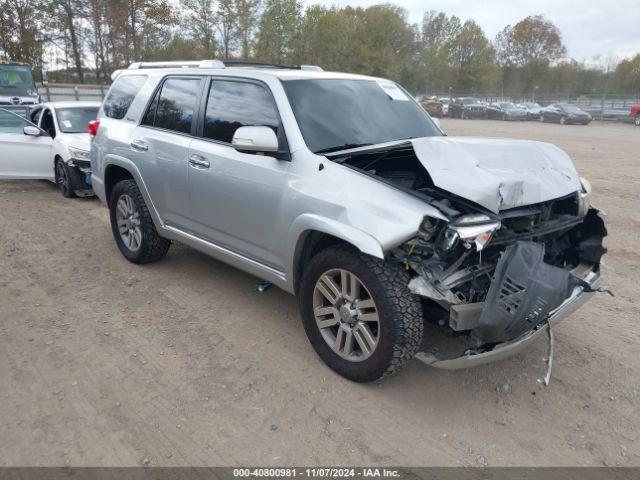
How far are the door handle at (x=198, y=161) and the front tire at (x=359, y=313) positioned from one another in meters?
1.34

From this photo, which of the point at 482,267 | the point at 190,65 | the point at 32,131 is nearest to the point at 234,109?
the point at 190,65

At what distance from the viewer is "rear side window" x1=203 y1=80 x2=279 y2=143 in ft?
12.9

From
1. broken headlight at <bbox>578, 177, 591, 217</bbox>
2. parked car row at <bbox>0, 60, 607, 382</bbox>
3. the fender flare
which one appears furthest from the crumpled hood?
the fender flare

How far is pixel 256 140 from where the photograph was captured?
349 cm

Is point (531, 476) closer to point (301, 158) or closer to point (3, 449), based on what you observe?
point (301, 158)

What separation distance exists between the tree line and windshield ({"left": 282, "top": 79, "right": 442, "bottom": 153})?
3498 centimetres

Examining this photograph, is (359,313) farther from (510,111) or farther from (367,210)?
(510,111)

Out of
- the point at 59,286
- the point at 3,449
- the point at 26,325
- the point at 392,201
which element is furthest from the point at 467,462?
the point at 59,286

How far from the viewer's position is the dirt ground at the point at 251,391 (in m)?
2.81

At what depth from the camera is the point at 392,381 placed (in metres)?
3.44

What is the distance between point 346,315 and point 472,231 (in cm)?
93

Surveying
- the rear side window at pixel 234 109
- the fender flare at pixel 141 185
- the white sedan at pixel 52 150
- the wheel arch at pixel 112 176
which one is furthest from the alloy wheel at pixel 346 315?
the white sedan at pixel 52 150

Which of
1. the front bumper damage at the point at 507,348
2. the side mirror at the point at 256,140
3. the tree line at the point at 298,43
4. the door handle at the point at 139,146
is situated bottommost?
the front bumper damage at the point at 507,348

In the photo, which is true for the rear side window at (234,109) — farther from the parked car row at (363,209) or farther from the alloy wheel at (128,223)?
the alloy wheel at (128,223)
